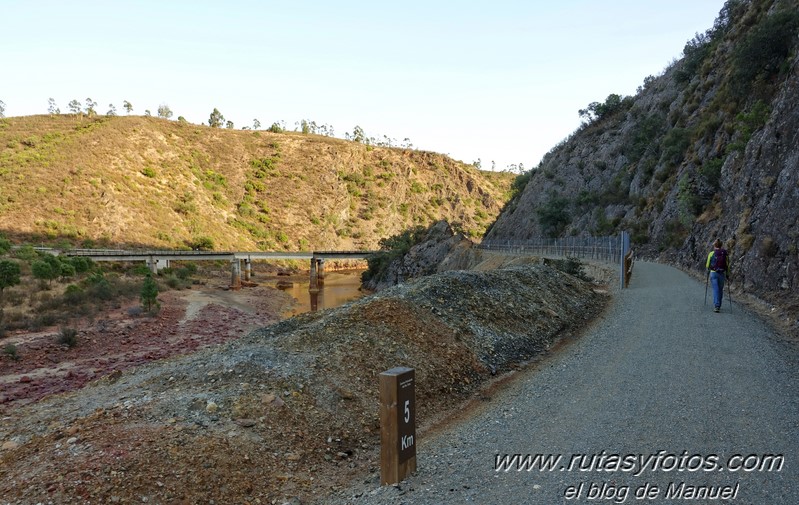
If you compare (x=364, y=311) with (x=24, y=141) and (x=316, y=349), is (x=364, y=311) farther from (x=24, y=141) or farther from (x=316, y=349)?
(x=24, y=141)

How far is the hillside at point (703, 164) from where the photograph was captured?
725 inches

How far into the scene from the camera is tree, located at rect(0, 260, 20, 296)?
3209 cm

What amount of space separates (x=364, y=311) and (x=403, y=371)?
6.50 metres

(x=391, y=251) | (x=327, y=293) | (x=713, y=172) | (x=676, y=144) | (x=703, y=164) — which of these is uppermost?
(x=676, y=144)

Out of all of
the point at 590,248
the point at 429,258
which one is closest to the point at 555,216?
the point at 429,258

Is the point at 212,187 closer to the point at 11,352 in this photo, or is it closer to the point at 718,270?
the point at 11,352

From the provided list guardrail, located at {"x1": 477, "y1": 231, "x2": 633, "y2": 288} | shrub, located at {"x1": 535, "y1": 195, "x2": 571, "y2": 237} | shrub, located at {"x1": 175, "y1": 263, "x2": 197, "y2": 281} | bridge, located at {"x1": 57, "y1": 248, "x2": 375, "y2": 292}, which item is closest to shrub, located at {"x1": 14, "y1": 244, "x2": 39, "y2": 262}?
bridge, located at {"x1": 57, "y1": 248, "x2": 375, "y2": 292}

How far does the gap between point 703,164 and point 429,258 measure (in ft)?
95.1

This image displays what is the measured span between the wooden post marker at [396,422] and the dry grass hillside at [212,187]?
73.6 m

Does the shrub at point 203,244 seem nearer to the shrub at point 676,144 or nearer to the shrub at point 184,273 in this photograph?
the shrub at point 184,273

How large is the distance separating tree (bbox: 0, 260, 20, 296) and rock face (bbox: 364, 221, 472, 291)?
3519 centimetres

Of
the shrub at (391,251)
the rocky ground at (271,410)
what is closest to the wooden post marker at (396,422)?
the rocky ground at (271,410)

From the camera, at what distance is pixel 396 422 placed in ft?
18.9

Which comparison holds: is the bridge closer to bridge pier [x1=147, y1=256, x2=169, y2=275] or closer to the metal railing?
bridge pier [x1=147, y1=256, x2=169, y2=275]
